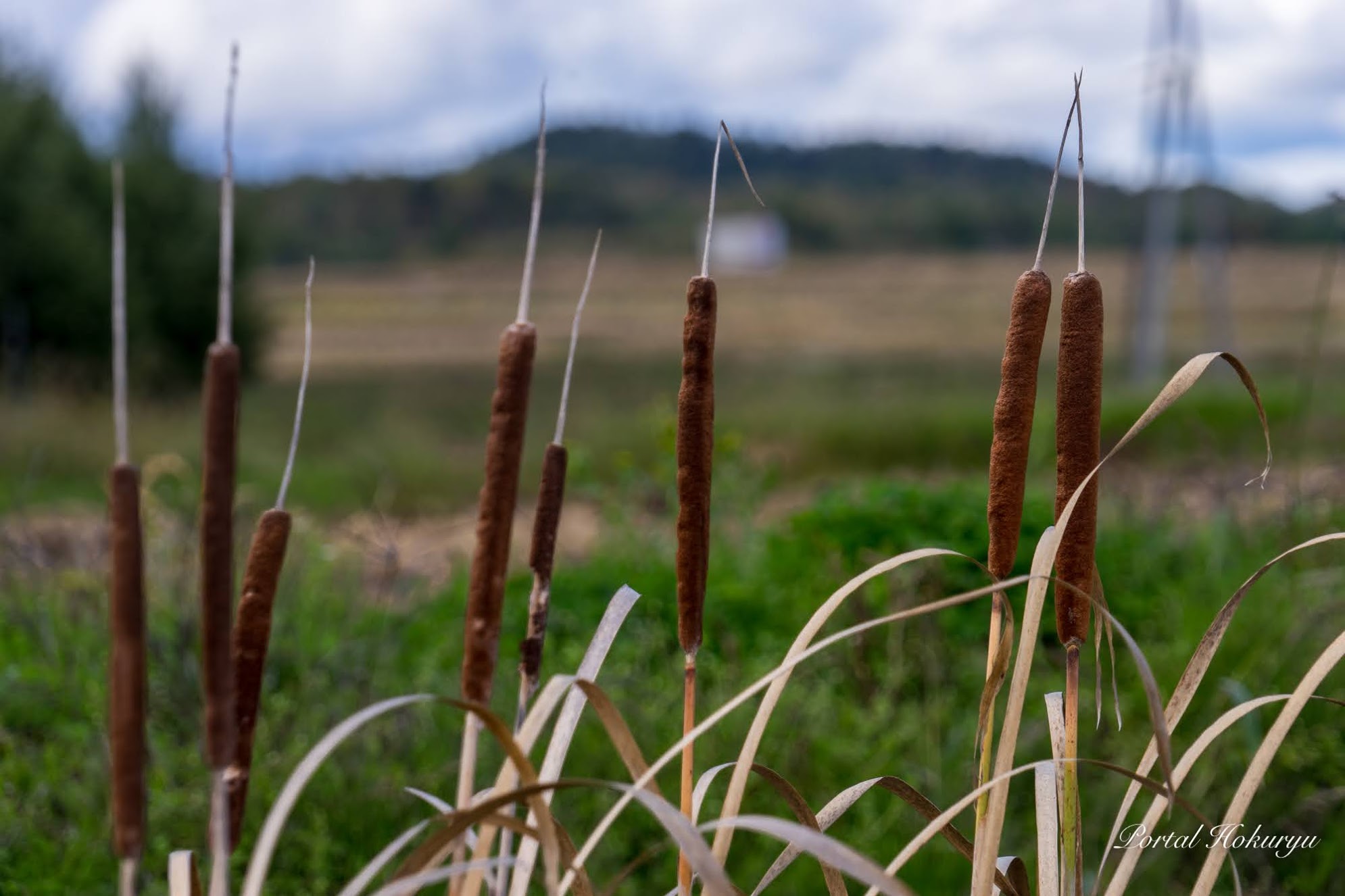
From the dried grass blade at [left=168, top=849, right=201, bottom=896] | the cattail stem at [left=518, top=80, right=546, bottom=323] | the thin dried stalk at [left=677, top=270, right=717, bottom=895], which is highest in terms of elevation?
the cattail stem at [left=518, top=80, right=546, bottom=323]

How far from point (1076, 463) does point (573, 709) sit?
1.63ft

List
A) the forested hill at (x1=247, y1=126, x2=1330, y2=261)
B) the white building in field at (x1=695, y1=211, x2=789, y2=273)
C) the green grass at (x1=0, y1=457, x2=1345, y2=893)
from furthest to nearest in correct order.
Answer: the forested hill at (x1=247, y1=126, x2=1330, y2=261) → the white building in field at (x1=695, y1=211, x2=789, y2=273) → the green grass at (x1=0, y1=457, x2=1345, y2=893)

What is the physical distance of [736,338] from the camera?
52.4 m

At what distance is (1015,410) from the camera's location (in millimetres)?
999

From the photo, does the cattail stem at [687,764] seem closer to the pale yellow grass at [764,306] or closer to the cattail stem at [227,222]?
the cattail stem at [227,222]

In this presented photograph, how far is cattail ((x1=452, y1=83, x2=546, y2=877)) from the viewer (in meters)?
0.85

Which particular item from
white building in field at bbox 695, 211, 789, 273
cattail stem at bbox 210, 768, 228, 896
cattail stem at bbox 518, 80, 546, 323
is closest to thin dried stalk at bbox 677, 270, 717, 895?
cattail stem at bbox 518, 80, 546, 323

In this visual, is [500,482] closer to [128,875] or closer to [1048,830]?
[128,875]

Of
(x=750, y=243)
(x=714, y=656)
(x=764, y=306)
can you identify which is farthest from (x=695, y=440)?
(x=764, y=306)

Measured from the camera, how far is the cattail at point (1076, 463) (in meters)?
0.96

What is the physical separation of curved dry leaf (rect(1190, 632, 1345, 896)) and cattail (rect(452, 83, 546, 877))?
0.67 m

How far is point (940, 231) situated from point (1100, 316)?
85465mm

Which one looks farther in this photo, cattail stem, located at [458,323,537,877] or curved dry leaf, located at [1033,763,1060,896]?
curved dry leaf, located at [1033,763,1060,896]

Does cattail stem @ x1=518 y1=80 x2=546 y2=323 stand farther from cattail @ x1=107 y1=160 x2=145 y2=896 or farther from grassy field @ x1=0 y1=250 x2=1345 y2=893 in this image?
grassy field @ x1=0 y1=250 x2=1345 y2=893
